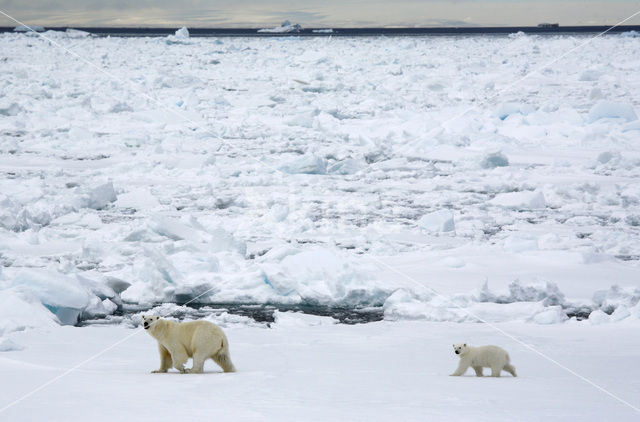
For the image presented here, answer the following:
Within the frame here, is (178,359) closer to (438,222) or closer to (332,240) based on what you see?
(332,240)

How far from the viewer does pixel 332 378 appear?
324 centimetres

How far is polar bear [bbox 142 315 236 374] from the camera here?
3.23 metres

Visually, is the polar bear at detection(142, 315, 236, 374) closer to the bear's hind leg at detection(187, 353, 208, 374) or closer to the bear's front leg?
the bear's hind leg at detection(187, 353, 208, 374)

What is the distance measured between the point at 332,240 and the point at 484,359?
140 inches

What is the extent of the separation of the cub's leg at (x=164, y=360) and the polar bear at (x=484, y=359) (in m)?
1.22

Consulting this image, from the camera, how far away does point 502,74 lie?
22.8 m

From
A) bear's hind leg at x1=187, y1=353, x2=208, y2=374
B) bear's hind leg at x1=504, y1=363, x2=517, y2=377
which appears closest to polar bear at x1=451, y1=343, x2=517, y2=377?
bear's hind leg at x1=504, y1=363, x2=517, y2=377

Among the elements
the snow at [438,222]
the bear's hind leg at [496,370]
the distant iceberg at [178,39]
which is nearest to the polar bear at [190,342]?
the bear's hind leg at [496,370]

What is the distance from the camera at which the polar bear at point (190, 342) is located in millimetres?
3230

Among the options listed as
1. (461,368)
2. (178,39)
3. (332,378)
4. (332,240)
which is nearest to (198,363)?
(332,378)

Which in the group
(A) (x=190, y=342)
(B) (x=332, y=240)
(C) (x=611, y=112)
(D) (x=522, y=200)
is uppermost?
(C) (x=611, y=112)

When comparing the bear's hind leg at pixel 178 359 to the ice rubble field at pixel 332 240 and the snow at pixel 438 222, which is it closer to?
the ice rubble field at pixel 332 240

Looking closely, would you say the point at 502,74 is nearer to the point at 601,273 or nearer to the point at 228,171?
the point at 228,171

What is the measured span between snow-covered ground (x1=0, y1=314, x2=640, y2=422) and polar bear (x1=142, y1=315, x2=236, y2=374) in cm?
8
